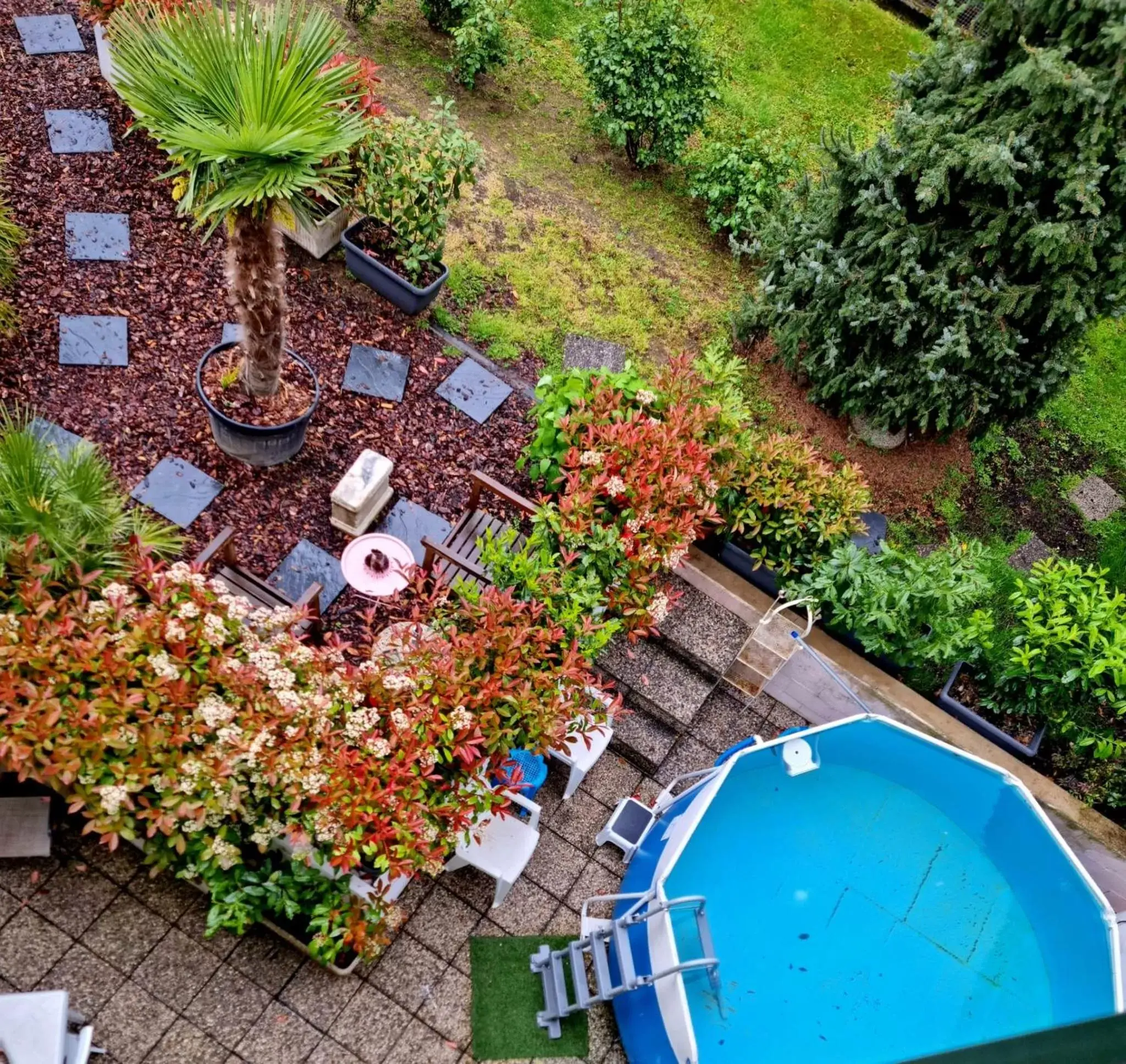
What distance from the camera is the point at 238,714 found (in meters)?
4.21

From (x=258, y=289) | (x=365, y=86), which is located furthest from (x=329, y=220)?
(x=258, y=289)

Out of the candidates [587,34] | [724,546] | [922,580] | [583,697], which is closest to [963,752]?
[922,580]

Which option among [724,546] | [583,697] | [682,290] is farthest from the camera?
[682,290]

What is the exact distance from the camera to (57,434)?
619cm

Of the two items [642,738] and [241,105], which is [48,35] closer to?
[241,105]

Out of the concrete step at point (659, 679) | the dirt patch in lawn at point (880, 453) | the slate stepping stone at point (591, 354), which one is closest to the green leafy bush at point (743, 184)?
the dirt patch in lawn at point (880, 453)

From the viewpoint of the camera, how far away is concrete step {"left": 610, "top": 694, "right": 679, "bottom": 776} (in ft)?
20.4

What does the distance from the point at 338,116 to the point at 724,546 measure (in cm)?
377

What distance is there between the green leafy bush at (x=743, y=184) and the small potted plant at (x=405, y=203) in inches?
98.9

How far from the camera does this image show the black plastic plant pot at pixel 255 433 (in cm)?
602

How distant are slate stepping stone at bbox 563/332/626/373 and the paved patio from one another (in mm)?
4164

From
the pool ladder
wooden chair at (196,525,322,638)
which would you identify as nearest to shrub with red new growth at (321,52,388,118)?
wooden chair at (196,525,322,638)

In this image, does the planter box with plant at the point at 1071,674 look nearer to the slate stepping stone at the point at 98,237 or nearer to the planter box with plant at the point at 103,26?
the slate stepping stone at the point at 98,237

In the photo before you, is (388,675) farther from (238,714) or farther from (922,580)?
(922,580)
